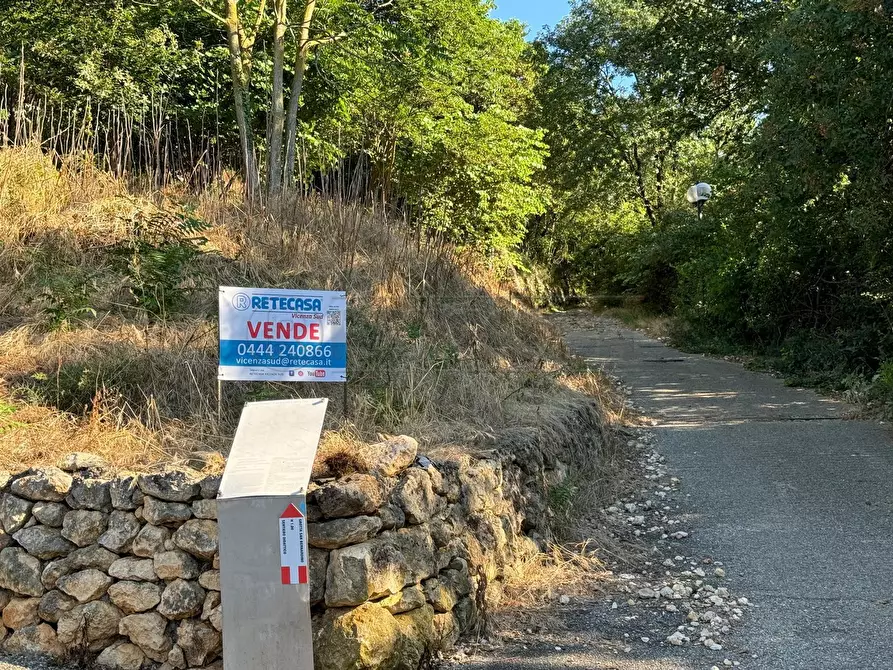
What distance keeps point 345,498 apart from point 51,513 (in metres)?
1.53

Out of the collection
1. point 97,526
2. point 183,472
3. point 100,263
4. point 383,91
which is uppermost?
point 383,91

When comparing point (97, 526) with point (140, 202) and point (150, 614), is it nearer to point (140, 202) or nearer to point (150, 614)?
point (150, 614)

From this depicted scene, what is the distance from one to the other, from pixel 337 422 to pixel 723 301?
12619mm

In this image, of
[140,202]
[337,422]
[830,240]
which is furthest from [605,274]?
[337,422]

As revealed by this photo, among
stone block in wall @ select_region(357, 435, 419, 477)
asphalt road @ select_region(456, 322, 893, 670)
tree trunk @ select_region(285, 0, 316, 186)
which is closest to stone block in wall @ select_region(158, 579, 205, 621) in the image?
stone block in wall @ select_region(357, 435, 419, 477)

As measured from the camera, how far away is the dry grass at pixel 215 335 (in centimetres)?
471

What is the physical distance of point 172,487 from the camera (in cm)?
374

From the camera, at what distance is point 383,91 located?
1377 cm

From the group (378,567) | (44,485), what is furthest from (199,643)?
(44,485)

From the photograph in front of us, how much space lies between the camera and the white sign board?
14.1 ft

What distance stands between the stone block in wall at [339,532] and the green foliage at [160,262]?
9.47 ft

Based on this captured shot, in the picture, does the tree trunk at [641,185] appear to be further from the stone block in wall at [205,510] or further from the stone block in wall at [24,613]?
the stone block in wall at [24,613]

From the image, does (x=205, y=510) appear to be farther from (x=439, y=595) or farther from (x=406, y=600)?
(x=439, y=595)

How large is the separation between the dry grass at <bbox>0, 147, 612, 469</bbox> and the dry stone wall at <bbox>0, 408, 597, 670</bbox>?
35cm
